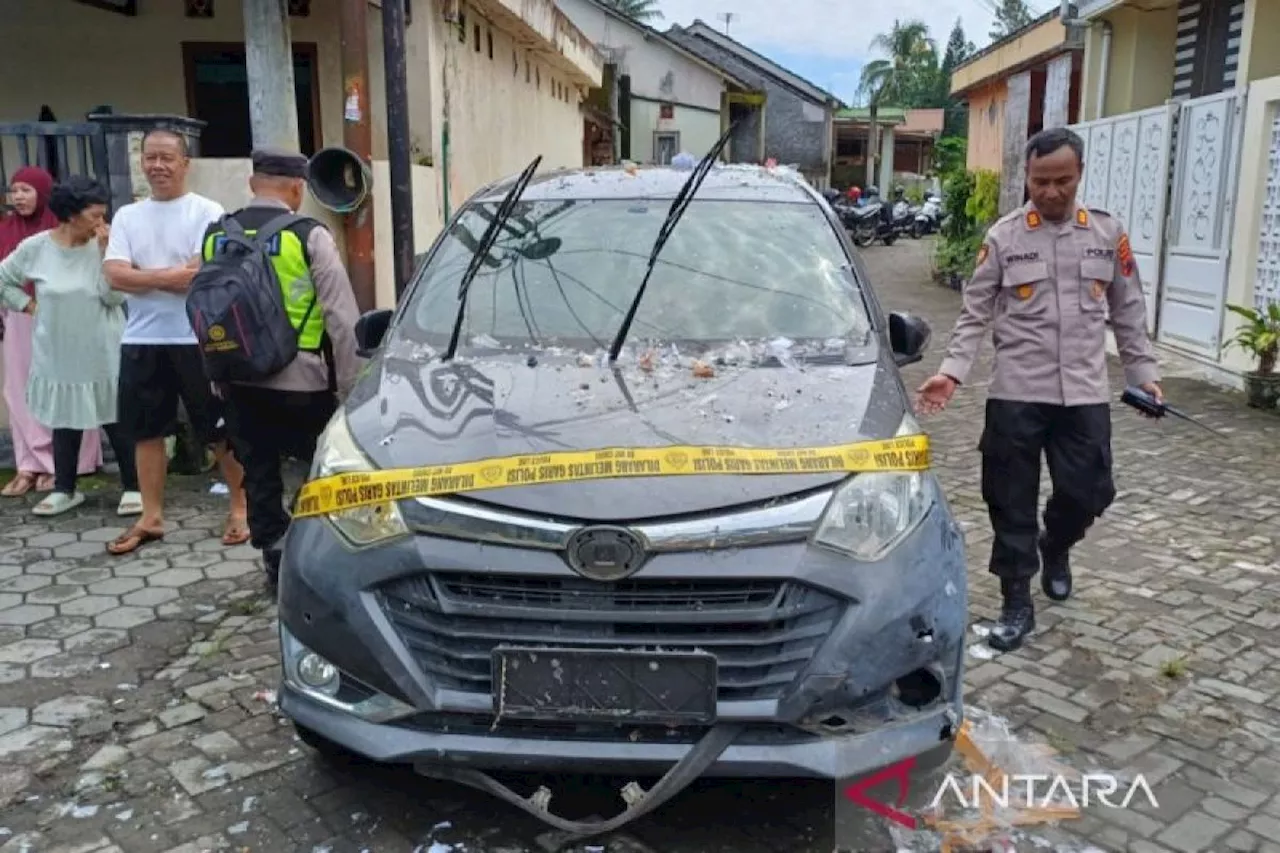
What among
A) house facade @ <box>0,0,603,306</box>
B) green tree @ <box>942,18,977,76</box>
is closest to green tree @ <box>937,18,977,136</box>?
green tree @ <box>942,18,977,76</box>

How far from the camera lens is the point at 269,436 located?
14.5ft

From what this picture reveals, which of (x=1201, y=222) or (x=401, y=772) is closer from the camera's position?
(x=401, y=772)

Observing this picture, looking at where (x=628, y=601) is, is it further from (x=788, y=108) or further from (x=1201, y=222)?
(x=788, y=108)

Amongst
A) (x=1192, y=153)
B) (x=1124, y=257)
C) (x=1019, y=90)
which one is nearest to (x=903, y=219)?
(x=1019, y=90)

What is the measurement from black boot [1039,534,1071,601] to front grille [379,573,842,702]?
2.27m

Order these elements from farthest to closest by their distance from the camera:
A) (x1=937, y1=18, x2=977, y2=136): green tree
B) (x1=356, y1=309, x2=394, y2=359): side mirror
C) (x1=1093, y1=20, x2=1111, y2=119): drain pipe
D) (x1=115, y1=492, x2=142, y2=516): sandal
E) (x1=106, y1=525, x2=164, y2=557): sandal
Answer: (x1=937, y1=18, x2=977, y2=136): green tree
(x1=1093, y1=20, x2=1111, y2=119): drain pipe
(x1=115, y1=492, x2=142, y2=516): sandal
(x1=106, y1=525, x2=164, y2=557): sandal
(x1=356, y1=309, x2=394, y2=359): side mirror

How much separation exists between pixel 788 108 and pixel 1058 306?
40235mm

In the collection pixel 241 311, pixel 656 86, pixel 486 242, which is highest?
pixel 656 86

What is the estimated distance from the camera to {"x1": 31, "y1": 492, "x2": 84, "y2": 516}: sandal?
5.64m

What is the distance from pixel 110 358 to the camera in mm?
5637

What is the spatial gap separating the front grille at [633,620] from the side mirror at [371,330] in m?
1.55

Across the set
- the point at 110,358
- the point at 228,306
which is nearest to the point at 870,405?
the point at 228,306

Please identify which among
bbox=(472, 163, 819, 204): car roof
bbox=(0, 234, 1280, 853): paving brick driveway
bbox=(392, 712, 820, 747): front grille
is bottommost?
bbox=(0, 234, 1280, 853): paving brick driveway

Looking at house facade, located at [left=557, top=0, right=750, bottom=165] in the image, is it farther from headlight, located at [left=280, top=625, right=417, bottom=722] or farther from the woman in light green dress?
headlight, located at [left=280, top=625, right=417, bottom=722]
